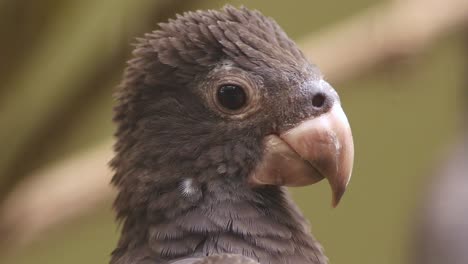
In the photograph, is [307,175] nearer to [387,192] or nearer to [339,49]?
[339,49]

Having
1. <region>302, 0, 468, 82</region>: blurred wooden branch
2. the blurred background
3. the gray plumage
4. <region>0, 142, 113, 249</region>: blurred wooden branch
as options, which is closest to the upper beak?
the gray plumage

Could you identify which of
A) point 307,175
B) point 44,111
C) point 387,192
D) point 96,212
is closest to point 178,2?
point 44,111

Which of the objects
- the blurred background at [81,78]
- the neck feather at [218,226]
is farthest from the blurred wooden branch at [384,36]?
the neck feather at [218,226]

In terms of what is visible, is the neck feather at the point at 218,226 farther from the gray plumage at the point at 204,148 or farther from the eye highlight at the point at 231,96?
the eye highlight at the point at 231,96

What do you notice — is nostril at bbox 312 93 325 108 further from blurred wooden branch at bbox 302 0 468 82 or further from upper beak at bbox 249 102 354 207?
blurred wooden branch at bbox 302 0 468 82

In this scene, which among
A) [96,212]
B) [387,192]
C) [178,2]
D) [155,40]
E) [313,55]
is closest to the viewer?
[155,40]

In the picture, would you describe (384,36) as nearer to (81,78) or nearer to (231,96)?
(81,78)
